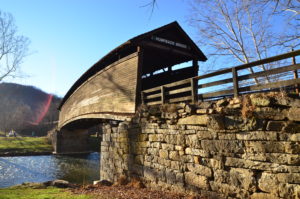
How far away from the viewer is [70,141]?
98.0 ft

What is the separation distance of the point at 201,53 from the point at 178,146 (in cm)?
809

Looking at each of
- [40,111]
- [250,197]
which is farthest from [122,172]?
[40,111]

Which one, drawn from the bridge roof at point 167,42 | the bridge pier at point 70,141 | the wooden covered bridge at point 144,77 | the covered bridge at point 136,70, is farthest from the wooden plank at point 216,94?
the bridge pier at point 70,141

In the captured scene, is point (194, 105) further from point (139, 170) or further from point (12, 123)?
point (12, 123)

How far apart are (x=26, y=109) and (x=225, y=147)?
Answer: 251 ft

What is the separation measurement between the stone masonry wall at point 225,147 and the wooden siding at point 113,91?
112 inches

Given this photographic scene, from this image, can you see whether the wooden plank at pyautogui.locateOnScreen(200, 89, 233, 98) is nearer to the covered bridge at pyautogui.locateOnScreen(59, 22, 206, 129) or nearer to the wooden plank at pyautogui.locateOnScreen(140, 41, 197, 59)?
the covered bridge at pyautogui.locateOnScreen(59, 22, 206, 129)

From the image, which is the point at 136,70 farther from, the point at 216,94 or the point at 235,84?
the point at 235,84

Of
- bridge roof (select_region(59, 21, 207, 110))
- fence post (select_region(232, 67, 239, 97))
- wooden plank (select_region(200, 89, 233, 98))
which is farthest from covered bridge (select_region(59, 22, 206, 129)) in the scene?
fence post (select_region(232, 67, 239, 97))

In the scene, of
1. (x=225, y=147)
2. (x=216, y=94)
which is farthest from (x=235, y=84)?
(x=225, y=147)

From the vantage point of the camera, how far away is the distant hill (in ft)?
184

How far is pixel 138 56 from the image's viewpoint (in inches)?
404

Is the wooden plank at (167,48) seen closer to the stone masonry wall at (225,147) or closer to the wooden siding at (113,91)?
the wooden siding at (113,91)

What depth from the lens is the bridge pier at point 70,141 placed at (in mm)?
28656
